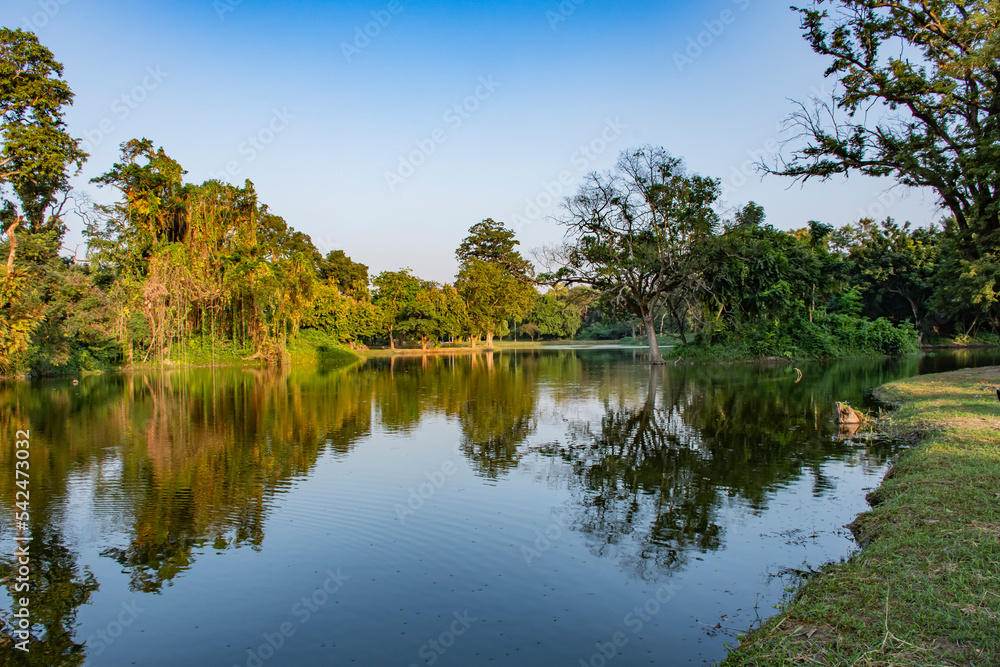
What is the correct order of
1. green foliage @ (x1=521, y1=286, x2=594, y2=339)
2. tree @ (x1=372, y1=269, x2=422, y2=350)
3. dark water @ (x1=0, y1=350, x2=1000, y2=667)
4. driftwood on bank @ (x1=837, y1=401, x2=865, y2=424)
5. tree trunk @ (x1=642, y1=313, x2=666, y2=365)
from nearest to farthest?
dark water @ (x1=0, y1=350, x2=1000, y2=667), driftwood on bank @ (x1=837, y1=401, x2=865, y2=424), tree trunk @ (x1=642, y1=313, x2=666, y2=365), tree @ (x1=372, y1=269, x2=422, y2=350), green foliage @ (x1=521, y1=286, x2=594, y2=339)

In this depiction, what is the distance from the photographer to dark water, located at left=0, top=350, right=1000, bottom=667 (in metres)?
5.34

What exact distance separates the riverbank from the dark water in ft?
1.87

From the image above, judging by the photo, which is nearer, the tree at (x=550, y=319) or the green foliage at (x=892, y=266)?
the green foliage at (x=892, y=266)

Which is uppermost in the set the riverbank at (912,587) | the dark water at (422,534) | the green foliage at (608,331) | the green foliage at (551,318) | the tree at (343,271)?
the tree at (343,271)

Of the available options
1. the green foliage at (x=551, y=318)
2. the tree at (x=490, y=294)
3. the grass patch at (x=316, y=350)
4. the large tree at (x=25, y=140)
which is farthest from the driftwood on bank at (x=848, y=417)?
the green foliage at (x=551, y=318)

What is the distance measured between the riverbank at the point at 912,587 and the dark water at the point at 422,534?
0.57 m

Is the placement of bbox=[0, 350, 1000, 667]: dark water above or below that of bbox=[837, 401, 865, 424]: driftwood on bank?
below

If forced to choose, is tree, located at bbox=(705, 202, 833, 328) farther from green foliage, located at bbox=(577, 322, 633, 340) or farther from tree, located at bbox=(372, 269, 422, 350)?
green foliage, located at bbox=(577, 322, 633, 340)

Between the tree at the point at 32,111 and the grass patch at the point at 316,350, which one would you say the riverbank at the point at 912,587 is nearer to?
the tree at the point at 32,111

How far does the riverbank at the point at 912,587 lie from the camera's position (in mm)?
4078

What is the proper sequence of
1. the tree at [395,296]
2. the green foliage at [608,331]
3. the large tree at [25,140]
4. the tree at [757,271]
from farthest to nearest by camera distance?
the green foliage at [608,331] → the tree at [395,296] → the tree at [757,271] → the large tree at [25,140]

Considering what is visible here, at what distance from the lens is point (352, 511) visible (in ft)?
29.5

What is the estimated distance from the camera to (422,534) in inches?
313

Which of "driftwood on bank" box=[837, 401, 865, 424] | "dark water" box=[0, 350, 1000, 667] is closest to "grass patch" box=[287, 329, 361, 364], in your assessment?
"dark water" box=[0, 350, 1000, 667]
